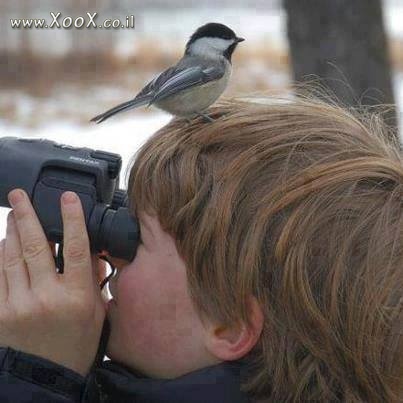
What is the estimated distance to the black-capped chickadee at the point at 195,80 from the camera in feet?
4.66

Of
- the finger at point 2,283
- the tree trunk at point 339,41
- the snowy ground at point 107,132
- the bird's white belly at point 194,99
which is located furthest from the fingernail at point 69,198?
the snowy ground at point 107,132

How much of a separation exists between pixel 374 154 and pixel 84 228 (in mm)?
385

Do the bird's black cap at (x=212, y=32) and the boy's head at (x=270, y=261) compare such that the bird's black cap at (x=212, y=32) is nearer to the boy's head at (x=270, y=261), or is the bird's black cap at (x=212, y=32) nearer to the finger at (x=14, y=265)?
the boy's head at (x=270, y=261)

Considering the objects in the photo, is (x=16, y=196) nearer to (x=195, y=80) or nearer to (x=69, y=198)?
(x=69, y=198)

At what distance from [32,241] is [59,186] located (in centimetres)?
8

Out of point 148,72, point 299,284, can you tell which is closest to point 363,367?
point 299,284

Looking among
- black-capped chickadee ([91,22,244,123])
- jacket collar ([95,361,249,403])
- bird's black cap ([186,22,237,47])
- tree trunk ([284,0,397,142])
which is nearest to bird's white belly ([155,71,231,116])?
black-capped chickadee ([91,22,244,123])

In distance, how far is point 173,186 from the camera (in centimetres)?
127

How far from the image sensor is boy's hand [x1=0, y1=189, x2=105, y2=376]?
49.1 inches

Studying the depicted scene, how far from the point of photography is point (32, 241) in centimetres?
127

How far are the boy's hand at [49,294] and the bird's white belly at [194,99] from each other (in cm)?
23

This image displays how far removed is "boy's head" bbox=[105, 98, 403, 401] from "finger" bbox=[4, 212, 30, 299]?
119 millimetres

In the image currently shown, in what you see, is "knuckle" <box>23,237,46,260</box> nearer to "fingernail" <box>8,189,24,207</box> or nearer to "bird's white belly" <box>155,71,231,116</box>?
"fingernail" <box>8,189,24,207</box>

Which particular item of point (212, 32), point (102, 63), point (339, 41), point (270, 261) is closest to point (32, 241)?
point (270, 261)
